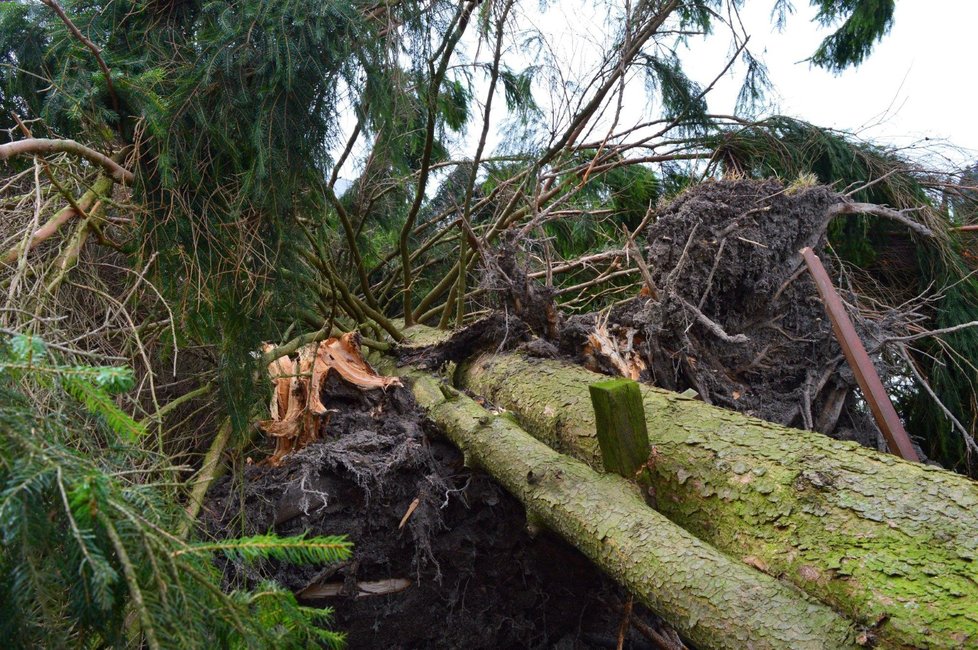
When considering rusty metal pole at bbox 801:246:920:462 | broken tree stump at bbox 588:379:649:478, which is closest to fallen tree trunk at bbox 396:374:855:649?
broken tree stump at bbox 588:379:649:478

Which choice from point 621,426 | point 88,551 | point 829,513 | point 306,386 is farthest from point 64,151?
point 829,513

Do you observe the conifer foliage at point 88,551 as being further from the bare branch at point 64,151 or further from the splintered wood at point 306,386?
the splintered wood at point 306,386

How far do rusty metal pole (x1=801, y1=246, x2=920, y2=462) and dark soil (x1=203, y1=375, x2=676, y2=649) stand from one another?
3.26 feet

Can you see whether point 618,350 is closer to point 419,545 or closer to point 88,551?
point 419,545

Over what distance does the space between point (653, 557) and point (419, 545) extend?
2.81ft

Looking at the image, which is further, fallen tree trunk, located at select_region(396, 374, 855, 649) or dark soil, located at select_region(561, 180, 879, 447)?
dark soil, located at select_region(561, 180, 879, 447)

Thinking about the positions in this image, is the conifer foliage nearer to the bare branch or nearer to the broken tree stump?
the bare branch

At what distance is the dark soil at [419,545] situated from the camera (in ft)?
6.59

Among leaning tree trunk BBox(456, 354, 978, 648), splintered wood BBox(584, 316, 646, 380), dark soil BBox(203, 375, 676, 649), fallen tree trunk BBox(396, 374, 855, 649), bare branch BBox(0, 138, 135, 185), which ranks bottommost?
dark soil BBox(203, 375, 676, 649)

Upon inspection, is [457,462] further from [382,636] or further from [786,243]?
[786,243]

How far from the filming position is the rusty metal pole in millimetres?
1993

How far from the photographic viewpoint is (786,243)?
271 centimetres

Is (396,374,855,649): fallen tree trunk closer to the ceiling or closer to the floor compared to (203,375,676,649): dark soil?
closer to the ceiling

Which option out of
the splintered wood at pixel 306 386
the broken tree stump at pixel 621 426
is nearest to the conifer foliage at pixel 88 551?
the broken tree stump at pixel 621 426
